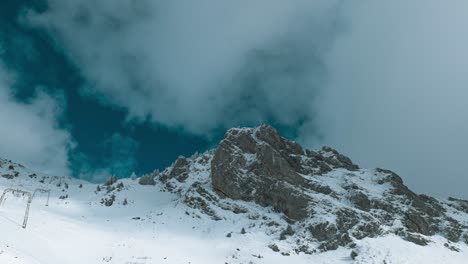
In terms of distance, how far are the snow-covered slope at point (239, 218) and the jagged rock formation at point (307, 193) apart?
196 millimetres

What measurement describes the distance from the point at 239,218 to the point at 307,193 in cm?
1213

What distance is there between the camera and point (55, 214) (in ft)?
173

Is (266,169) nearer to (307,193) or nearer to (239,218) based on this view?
(307,193)

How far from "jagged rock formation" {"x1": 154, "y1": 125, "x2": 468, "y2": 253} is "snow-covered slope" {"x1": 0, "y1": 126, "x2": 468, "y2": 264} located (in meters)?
0.20

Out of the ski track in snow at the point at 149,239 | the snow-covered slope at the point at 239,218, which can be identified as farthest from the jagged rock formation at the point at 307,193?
the ski track in snow at the point at 149,239

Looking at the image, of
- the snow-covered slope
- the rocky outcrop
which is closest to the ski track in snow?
the snow-covered slope

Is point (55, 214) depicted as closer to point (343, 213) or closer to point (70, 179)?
point (343, 213)

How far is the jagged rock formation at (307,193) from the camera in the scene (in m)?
59.7

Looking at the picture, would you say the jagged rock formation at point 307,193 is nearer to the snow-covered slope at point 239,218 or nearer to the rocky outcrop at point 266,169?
the rocky outcrop at point 266,169

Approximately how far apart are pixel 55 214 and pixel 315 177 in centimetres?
4485

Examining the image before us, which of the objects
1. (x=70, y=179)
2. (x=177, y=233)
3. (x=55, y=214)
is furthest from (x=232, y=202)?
(x=70, y=179)

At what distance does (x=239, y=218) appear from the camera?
62.7m

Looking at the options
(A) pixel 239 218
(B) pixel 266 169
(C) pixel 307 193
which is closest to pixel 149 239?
(A) pixel 239 218

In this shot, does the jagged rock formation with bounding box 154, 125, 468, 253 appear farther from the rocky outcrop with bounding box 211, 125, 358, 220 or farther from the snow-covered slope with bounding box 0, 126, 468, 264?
the snow-covered slope with bounding box 0, 126, 468, 264
